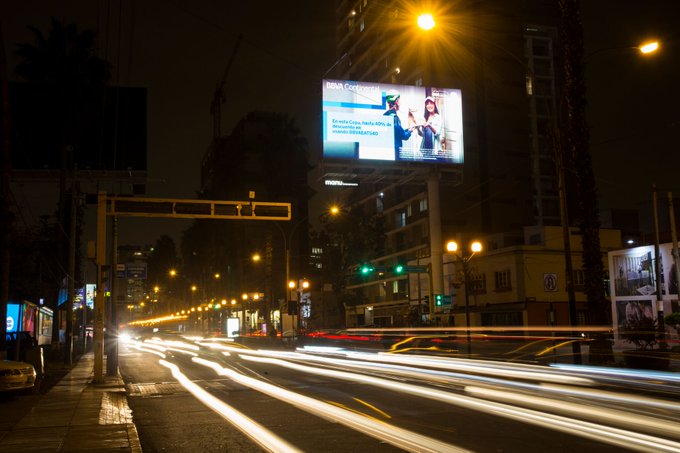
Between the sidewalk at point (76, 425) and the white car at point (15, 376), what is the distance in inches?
22.2

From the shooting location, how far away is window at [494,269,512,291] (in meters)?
54.5

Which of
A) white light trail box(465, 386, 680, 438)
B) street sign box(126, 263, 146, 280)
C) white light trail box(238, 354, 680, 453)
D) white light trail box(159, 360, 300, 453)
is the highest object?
street sign box(126, 263, 146, 280)

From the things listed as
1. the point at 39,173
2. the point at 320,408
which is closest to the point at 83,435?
the point at 320,408

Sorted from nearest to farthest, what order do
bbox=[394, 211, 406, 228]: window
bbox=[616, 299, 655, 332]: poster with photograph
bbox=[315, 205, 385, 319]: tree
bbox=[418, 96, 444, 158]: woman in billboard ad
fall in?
bbox=[616, 299, 655, 332]: poster with photograph → bbox=[418, 96, 444, 158]: woman in billboard ad → bbox=[315, 205, 385, 319]: tree → bbox=[394, 211, 406, 228]: window

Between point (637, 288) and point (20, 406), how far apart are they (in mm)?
33523

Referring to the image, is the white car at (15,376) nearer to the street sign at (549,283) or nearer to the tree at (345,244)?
the street sign at (549,283)

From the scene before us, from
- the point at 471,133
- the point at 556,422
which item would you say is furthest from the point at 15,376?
the point at 471,133

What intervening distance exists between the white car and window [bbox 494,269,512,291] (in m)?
43.3

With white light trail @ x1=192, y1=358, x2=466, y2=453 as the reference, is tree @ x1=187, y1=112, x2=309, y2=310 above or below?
above

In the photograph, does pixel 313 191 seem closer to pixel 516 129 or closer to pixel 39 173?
pixel 516 129

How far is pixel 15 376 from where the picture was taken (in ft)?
51.6

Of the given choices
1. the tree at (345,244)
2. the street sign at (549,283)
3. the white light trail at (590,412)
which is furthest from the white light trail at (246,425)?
the tree at (345,244)

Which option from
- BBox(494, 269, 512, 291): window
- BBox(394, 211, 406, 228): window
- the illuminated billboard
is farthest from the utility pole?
BBox(394, 211, 406, 228): window

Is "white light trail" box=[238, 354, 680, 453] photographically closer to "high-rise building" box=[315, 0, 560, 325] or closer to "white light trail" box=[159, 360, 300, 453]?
"white light trail" box=[159, 360, 300, 453]
